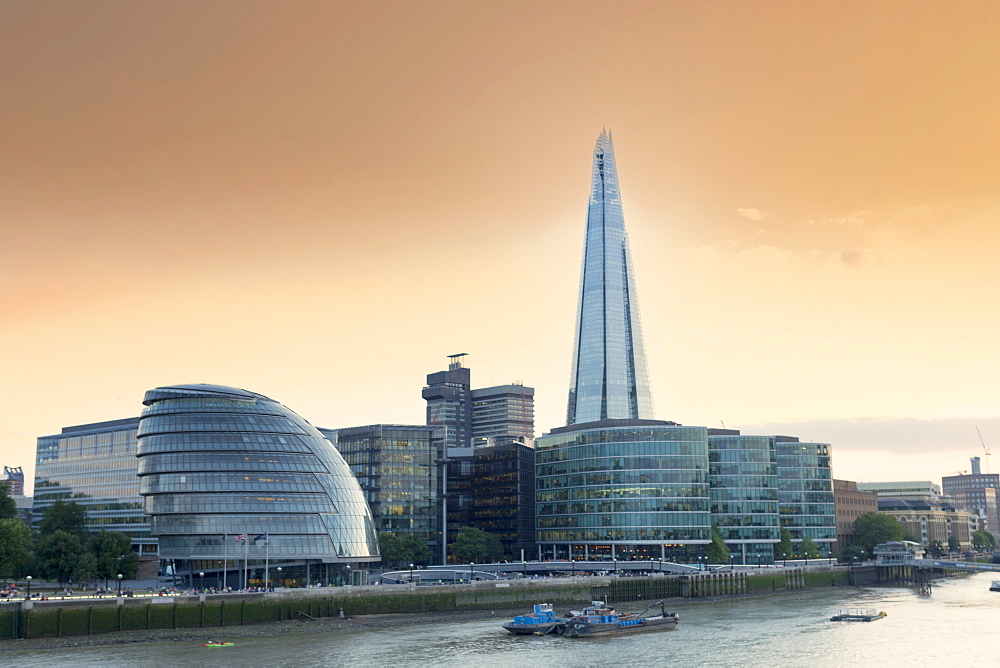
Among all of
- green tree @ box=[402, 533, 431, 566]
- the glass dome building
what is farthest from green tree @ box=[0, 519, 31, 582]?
green tree @ box=[402, 533, 431, 566]

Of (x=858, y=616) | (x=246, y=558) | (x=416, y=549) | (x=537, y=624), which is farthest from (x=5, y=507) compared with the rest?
(x=858, y=616)

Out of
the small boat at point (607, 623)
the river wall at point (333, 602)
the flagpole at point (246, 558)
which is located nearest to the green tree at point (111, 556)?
the flagpole at point (246, 558)

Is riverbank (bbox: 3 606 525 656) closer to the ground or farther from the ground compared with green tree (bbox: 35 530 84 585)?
closer to the ground

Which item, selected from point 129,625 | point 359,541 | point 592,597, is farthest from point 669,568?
point 129,625

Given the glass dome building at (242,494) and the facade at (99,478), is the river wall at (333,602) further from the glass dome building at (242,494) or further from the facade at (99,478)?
the facade at (99,478)

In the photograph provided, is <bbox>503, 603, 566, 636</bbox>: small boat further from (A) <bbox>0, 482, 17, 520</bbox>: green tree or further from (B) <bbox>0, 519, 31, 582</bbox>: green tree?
(A) <bbox>0, 482, 17, 520</bbox>: green tree

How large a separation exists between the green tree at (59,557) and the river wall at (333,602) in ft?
98.0

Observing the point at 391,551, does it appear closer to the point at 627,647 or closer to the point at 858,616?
the point at 858,616

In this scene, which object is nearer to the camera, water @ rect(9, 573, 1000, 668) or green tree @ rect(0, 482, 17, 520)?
water @ rect(9, 573, 1000, 668)

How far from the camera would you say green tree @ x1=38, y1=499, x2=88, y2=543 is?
14500 cm

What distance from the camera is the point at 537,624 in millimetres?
108812

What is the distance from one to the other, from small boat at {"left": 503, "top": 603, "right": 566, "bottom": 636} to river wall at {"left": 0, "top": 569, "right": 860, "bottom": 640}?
15454 millimetres

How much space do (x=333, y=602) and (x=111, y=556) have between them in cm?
3338

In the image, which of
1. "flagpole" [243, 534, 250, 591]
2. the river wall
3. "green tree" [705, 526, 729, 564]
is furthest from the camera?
"green tree" [705, 526, 729, 564]
